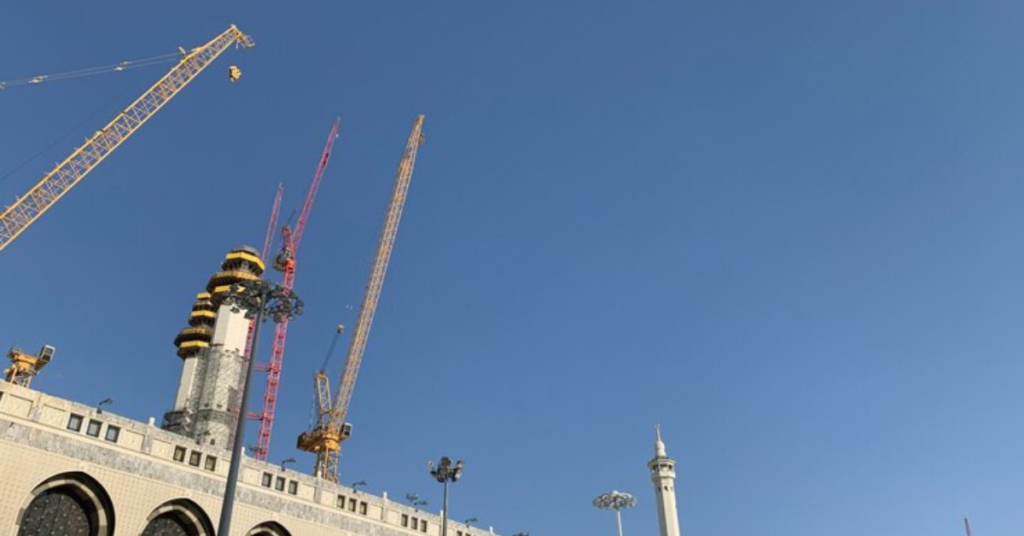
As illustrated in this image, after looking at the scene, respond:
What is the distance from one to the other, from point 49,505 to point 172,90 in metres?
48.9

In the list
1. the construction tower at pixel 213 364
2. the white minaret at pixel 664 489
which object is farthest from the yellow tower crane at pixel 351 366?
the white minaret at pixel 664 489

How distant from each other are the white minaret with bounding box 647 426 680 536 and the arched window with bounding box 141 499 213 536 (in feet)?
232

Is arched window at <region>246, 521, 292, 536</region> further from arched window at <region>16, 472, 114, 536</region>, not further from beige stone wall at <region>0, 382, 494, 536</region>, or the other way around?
arched window at <region>16, 472, 114, 536</region>

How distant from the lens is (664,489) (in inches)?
4614

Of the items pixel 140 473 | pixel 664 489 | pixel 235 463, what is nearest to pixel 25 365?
pixel 140 473

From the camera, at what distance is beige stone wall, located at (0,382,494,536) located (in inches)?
2009

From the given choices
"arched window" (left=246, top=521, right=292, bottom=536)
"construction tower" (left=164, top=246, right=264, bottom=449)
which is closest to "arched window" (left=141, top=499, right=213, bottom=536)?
"arched window" (left=246, top=521, right=292, bottom=536)

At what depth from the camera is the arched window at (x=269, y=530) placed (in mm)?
63666

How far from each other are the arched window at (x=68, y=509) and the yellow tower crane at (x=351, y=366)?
47.9 metres

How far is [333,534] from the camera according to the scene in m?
69.4

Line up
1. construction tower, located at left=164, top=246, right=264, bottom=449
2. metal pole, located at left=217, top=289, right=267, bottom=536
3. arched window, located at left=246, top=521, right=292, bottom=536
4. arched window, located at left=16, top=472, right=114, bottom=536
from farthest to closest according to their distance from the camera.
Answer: construction tower, located at left=164, top=246, right=264, bottom=449 → arched window, located at left=246, top=521, right=292, bottom=536 → arched window, located at left=16, top=472, right=114, bottom=536 → metal pole, located at left=217, top=289, right=267, bottom=536

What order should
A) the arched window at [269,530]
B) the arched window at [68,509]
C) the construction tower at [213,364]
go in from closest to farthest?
the arched window at [68,509]
the arched window at [269,530]
the construction tower at [213,364]

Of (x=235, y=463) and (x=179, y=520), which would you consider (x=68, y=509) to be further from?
(x=235, y=463)

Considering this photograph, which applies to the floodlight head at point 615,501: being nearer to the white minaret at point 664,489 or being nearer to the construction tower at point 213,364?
the white minaret at point 664,489
